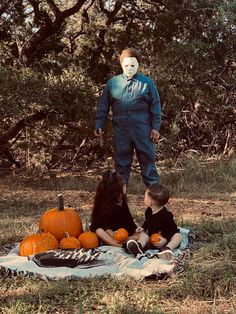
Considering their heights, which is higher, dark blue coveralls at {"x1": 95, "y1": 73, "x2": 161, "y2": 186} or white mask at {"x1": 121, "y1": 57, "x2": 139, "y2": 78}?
white mask at {"x1": 121, "y1": 57, "x2": 139, "y2": 78}

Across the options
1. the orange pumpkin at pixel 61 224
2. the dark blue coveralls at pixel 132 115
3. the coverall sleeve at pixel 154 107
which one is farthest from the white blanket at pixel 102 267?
the coverall sleeve at pixel 154 107

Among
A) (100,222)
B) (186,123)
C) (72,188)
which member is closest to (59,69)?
(72,188)

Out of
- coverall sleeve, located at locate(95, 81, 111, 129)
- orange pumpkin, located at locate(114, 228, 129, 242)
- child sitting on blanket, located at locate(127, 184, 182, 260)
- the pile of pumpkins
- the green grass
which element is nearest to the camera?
the green grass

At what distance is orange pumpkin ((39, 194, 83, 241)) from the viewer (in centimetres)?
485

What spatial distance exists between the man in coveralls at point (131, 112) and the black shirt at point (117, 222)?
1.44 m

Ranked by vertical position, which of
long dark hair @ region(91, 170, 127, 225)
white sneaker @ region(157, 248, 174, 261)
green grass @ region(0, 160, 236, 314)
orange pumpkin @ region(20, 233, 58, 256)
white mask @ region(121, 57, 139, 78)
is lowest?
green grass @ region(0, 160, 236, 314)

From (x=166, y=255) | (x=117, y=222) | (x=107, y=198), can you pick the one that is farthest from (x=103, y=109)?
(x=166, y=255)

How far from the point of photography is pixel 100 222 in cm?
498

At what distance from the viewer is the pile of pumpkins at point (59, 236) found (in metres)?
4.56

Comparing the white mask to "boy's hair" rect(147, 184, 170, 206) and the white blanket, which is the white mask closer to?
"boy's hair" rect(147, 184, 170, 206)

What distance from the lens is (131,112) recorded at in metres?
6.27

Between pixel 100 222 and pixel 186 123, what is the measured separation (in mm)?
6345

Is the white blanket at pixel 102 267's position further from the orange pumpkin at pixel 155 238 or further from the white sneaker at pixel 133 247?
the orange pumpkin at pixel 155 238

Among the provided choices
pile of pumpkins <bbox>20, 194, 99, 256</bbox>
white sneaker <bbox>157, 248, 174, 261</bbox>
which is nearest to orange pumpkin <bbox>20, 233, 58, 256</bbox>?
pile of pumpkins <bbox>20, 194, 99, 256</bbox>
